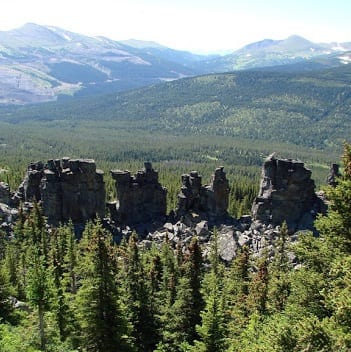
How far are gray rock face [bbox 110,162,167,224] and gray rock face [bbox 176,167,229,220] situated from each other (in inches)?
297

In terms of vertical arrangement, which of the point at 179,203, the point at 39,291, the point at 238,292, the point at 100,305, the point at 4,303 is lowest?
the point at 238,292

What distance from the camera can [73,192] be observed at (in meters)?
109

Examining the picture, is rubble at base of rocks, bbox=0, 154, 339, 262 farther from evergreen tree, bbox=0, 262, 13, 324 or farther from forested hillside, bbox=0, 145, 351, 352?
evergreen tree, bbox=0, 262, 13, 324

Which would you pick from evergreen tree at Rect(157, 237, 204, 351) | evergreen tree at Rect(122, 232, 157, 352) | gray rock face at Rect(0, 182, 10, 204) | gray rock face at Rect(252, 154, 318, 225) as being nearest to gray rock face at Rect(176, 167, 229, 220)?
gray rock face at Rect(252, 154, 318, 225)

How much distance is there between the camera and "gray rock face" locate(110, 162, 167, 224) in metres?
111

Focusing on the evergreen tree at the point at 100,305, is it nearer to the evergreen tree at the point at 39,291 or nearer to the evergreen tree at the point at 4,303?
the evergreen tree at the point at 39,291

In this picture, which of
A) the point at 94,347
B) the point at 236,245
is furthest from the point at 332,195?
the point at 236,245

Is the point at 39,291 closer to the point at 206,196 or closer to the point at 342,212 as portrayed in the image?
the point at 342,212

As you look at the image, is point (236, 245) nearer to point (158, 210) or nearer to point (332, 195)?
point (158, 210)

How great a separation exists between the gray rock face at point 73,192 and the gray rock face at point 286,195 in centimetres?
3682

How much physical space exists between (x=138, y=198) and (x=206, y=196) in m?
16.4

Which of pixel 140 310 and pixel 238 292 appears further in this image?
pixel 238 292

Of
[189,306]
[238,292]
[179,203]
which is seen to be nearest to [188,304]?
[189,306]

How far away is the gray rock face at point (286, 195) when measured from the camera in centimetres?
9769
